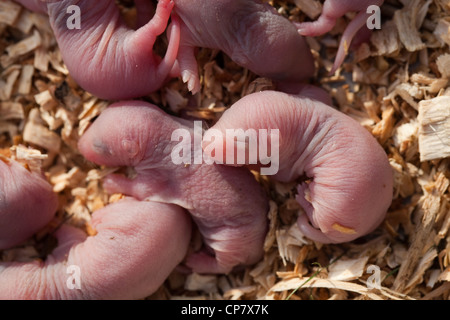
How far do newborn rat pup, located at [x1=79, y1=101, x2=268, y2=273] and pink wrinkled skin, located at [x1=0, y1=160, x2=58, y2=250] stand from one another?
9.3 inches

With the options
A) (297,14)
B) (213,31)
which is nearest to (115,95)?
(213,31)

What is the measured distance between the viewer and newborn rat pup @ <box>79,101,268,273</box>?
76.3 inches

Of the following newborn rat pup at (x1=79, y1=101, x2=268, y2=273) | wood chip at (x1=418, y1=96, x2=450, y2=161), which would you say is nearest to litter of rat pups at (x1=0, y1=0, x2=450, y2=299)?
wood chip at (x1=418, y1=96, x2=450, y2=161)

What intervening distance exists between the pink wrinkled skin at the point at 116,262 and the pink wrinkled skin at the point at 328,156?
443 mm

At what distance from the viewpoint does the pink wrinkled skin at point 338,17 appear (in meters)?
1.89

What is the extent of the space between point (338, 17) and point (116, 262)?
125cm

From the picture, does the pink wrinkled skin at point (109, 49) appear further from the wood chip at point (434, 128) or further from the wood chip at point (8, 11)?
the wood chip at point (434, 128)

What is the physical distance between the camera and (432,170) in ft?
6.57

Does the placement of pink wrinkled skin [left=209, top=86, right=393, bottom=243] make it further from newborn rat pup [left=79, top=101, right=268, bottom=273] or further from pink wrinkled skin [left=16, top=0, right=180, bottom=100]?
pink wrinkled skin [left=16, top=0, right=180, bottom=100]

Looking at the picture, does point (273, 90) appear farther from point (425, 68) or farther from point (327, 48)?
point (425, 68)

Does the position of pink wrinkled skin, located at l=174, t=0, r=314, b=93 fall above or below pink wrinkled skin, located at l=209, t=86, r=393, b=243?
above

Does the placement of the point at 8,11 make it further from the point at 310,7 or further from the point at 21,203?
the point at 310,7

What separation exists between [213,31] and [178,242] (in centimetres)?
81
